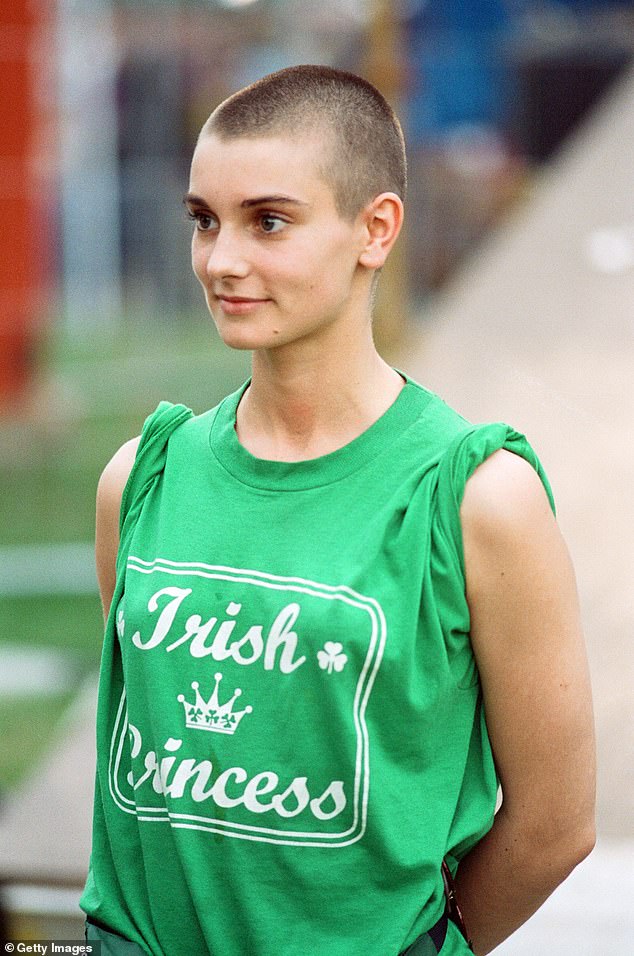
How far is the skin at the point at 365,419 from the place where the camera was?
150cm

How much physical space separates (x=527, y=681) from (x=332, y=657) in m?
0.22

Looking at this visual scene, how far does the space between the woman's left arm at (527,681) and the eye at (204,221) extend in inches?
15.1

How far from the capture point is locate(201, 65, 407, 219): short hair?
4.96 ft

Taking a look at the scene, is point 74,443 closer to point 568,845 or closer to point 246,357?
point 246,357

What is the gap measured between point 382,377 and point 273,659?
347 millimetres

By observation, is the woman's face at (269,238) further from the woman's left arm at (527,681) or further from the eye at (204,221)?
the woman's left arm at (527,681)

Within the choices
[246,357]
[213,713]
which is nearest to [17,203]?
[246,357]

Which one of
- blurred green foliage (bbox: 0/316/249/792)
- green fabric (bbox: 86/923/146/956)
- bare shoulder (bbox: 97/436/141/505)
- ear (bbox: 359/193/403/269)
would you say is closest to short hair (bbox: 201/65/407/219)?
ear (bbox: 359/193/403/269)

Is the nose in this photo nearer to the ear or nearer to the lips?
the lips

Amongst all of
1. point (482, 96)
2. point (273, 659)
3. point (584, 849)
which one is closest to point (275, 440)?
point (273, 659)

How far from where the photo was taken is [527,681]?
1.56 metres

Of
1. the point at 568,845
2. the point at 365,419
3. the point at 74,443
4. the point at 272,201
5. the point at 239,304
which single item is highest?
the point at 272,201

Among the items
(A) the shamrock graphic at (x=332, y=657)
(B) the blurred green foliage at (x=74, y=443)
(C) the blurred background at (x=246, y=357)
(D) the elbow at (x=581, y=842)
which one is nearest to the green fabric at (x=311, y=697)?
(A) the shamrock graphic at (x=332, y=657)

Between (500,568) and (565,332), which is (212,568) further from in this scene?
(565,332)
